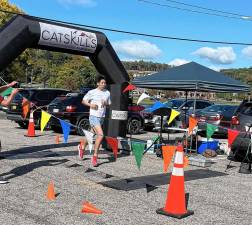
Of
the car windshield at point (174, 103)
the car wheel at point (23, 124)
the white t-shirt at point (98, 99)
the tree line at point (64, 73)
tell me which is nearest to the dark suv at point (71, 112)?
the car wheel at point (23, 124)

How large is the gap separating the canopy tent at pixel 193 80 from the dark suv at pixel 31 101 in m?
5.92

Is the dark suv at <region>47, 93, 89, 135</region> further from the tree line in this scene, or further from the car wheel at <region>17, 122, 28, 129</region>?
the tree line

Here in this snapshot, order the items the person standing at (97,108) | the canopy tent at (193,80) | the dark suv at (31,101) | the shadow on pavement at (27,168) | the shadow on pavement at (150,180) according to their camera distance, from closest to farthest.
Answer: the shadow on pavement at (150,180)
the shadow on pavement at (27,168)
the person standing at (97,108)
the canopy tent at (193,80)
the dark suv at (31,101)

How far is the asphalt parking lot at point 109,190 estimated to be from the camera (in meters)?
6.04

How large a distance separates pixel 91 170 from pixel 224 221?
12.4 feet

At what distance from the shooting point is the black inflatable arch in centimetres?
993

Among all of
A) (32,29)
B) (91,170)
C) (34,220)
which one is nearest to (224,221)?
(34,220)

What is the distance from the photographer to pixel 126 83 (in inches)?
481

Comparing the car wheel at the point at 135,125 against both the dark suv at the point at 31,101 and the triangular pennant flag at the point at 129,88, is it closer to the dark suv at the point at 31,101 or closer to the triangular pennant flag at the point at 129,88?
the dark suv at the point at 31,101

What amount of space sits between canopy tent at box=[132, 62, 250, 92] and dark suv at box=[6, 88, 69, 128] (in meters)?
5.92

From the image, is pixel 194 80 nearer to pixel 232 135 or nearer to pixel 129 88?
pixel 129 88

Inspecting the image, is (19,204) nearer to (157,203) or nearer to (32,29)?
(157,203)

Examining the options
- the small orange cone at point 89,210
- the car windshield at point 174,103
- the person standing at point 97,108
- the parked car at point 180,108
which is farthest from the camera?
the car windshield at point 174,103

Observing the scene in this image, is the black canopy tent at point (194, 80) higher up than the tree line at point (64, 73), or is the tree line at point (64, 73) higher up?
the tree line at point (64, 73)
